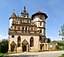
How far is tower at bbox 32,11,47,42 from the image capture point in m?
67.9

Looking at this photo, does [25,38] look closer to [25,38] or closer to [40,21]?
[25,38]

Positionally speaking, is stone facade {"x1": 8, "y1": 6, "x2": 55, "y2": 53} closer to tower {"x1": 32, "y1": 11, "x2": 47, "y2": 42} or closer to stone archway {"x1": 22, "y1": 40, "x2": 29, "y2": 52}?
stone archway {"x1": 22, "y1": 40, "x2": 29, "y2": 52}

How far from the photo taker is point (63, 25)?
1558 inches

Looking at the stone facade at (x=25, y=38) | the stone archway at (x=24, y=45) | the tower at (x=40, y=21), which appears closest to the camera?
the stone facade at (x=25, y=38)

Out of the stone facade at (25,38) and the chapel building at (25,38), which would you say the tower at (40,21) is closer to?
the chapel building at (25,38)

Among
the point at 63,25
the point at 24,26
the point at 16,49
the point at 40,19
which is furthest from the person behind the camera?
the point at 40,19

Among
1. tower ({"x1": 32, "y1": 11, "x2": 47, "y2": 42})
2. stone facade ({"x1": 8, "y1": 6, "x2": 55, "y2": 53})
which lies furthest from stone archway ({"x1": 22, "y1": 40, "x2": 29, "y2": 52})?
Result: tower ({"x1": 32, "y1": 11, "x2": 47, "y2": 42})

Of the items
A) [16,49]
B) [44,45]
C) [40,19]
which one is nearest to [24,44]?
[16,49]

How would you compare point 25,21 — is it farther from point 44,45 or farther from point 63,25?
point 63,25

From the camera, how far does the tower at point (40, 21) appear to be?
6787 centimetres

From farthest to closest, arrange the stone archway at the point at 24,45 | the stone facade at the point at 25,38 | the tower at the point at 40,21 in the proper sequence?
1. the tower at the point at 40,21
2. the stone archway at the point at 24,45
3. the stone facade at the point at 25,38

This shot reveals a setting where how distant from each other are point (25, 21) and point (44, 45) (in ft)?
41.9

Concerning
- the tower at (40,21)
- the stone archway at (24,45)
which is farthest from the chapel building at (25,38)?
the tower at (40,21)

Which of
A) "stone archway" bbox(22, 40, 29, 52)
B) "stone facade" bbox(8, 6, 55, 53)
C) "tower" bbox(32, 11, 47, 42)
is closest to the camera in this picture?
"stone facade" bbox(8, 6, 55, 53)
